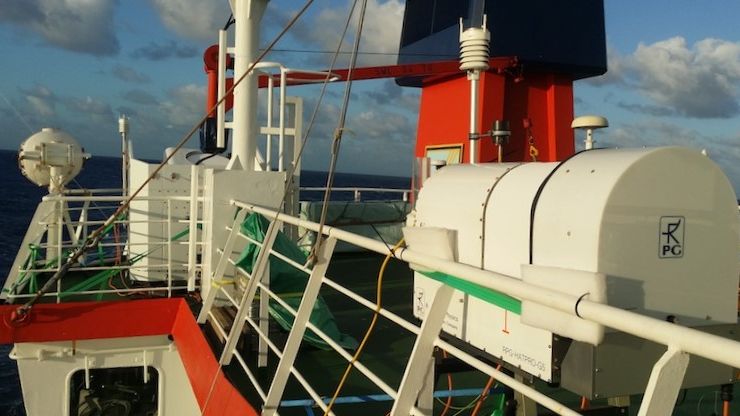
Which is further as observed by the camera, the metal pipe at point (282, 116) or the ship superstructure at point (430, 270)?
the metal pipe at point (282, 116)

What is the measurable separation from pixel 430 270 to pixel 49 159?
6.81 m

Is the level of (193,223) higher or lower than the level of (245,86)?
lower

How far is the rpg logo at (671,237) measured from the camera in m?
2.17

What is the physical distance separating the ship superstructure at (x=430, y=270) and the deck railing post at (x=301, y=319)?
0.01m

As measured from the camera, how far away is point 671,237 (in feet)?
7.18

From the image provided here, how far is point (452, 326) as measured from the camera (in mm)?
2979

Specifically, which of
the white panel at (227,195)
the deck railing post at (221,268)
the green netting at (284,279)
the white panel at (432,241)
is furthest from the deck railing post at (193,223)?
the white panel at (432,241)

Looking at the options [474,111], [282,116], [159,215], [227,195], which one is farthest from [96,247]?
[474,111]

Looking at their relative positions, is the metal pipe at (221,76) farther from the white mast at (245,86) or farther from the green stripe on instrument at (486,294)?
the green stripe on instrument at (486,294)

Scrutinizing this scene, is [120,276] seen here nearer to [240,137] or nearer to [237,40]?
[240,137]

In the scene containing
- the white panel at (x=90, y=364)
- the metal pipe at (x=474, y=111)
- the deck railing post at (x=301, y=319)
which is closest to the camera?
the deck railing post at (x=301, y=319)

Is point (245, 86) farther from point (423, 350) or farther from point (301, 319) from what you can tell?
point (423, 350)

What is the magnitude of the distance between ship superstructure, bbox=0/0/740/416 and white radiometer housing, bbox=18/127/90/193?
3 cm

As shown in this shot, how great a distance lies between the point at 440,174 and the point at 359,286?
513 centimetres
